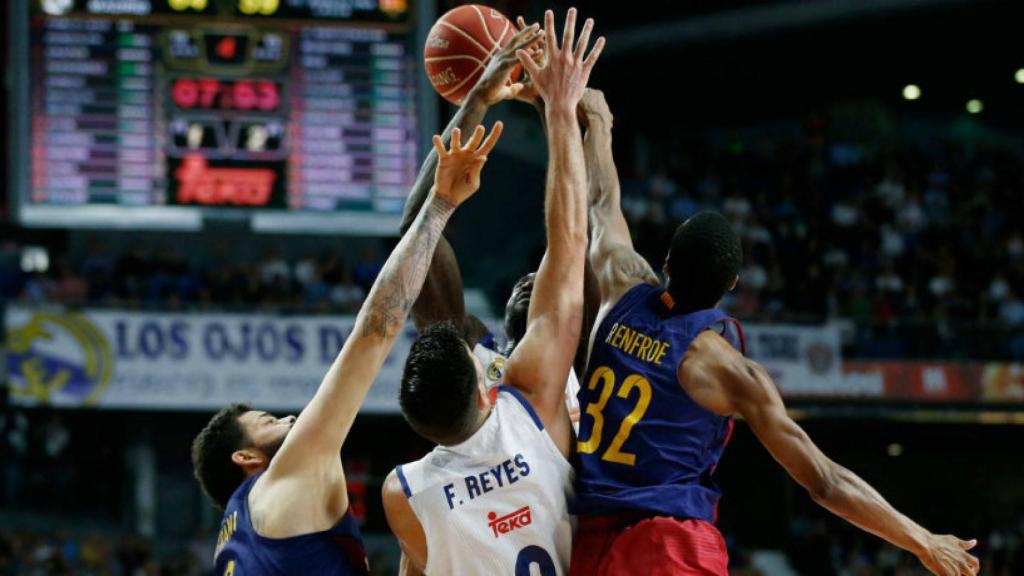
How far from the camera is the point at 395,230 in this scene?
15.3 meters

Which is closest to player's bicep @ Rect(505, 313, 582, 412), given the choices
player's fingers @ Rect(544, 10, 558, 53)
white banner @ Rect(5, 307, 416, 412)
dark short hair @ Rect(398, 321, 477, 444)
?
dark short hair @ Rect(398, 321, 477, 444)

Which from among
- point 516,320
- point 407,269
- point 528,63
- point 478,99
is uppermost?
point 528,63

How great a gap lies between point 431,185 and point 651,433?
1.16 meters

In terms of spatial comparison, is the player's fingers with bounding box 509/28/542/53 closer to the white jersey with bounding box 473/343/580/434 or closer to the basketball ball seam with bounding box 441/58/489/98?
the basketball ball seam with bounding box 441/58/489/98

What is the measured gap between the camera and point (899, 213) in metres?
19.2

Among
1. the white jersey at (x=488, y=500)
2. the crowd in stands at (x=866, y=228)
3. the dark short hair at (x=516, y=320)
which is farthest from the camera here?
the crowd in stands at (x=866, y=228)

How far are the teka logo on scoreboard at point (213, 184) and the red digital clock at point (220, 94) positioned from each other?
519mm

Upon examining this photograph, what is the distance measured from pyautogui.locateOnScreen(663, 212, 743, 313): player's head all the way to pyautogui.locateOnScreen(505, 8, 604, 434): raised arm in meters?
0.29

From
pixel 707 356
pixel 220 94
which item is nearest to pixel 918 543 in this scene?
pixel 707 356

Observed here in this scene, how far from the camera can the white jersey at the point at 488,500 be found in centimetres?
429

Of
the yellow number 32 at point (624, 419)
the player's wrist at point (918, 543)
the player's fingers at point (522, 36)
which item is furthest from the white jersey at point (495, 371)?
the player's wrist at point (918, 543)

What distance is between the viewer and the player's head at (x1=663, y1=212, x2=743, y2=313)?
175 inches

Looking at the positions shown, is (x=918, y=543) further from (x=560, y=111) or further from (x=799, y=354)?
(x=799, y=354)

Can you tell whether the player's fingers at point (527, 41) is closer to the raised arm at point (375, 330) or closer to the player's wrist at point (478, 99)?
the player's wrist at point (478, 99)
